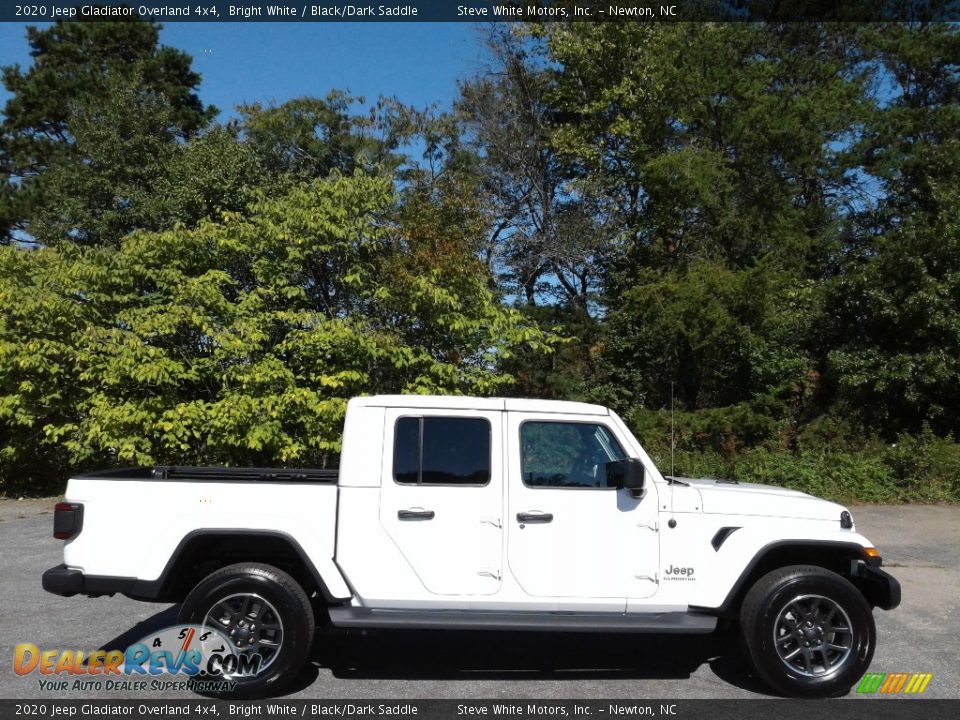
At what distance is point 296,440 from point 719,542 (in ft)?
24.0

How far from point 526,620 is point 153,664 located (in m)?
2.46

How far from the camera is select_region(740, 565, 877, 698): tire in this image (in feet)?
16.6

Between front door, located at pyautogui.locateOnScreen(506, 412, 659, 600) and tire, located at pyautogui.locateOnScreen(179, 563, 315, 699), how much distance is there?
4.38 feet

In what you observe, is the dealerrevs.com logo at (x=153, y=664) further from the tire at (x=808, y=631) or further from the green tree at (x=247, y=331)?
the green tree at (x=247, y=331)

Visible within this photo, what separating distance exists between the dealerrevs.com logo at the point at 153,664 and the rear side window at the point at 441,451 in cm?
146

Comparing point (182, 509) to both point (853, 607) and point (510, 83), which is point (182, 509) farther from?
point (510, 83)

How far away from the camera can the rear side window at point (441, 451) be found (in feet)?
17.2

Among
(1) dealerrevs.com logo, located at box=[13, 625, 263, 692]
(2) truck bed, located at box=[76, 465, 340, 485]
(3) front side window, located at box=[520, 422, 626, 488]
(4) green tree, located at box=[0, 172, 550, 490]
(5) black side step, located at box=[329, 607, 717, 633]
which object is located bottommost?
(1) dealerrevs.com logo, located at box=[13, 625, 263, 692]

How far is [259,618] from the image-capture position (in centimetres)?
504

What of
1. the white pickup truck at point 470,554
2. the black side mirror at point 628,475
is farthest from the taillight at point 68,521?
the black side mirror at point 628,475

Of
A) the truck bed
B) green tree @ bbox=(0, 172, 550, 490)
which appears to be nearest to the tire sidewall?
the truck bed

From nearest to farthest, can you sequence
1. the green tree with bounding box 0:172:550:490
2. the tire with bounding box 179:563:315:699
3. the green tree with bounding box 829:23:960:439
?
the tire with bounding box 179:563:315:699
the green tree with bounding box 0:172:550:490
the green tree with bounding box 829:23:960:439
